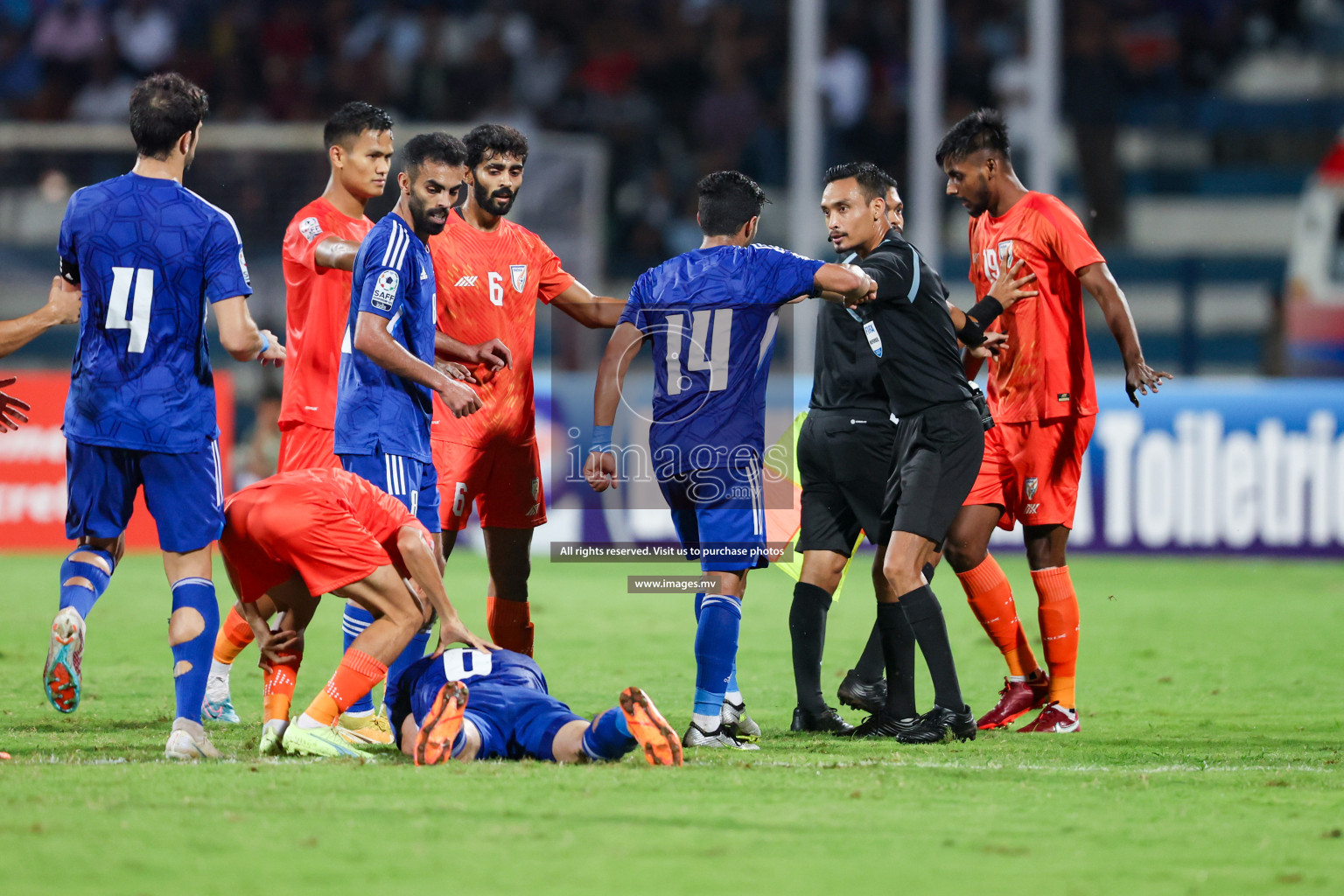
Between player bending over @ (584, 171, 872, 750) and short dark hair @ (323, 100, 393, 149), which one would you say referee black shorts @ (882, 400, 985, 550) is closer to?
player bending over @ (584, 171, 872, 750)

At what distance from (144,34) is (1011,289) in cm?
1644

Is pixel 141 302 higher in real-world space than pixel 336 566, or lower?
higher

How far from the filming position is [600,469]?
6078mm

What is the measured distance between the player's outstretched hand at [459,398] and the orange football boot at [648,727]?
4.25 feet

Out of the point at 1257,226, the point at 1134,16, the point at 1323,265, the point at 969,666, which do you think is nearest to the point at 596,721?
the point at 969,666

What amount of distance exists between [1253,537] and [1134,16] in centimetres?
1063

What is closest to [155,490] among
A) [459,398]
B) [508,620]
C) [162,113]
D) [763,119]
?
[459,398]

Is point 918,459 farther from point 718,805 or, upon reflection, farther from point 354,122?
point 354,122

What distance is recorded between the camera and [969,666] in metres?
8.32

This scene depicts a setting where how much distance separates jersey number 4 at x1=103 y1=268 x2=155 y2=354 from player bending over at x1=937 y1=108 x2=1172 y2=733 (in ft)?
11.2

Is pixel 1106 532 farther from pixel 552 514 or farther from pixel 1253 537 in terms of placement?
pixel 552 514

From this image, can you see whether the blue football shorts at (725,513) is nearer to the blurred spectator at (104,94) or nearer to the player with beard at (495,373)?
the player with beard at (495,373)

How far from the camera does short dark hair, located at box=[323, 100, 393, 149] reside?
6688 mm

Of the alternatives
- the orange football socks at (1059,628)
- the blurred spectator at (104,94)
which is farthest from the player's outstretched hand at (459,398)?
the blurred spectator at (104,94)
